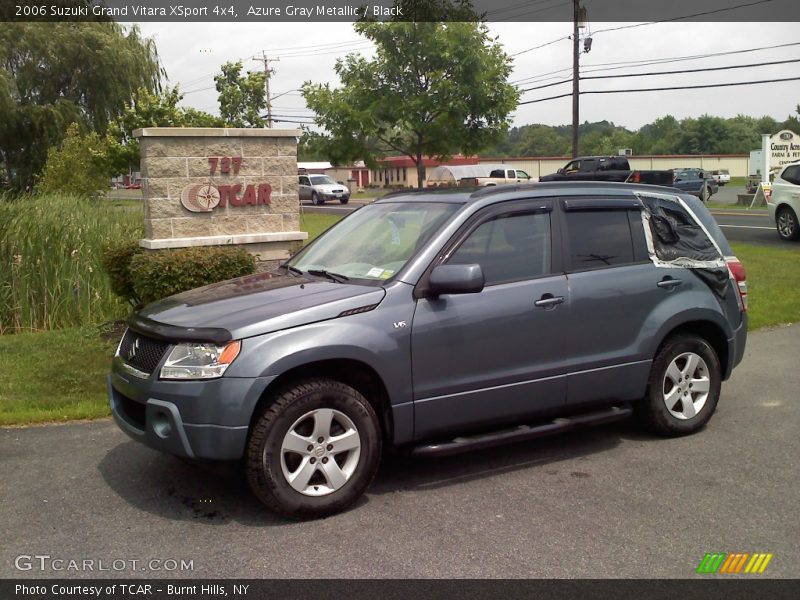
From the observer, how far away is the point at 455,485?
508 cm

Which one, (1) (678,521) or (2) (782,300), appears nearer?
(1) (678,521)

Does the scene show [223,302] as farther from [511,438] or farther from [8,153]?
[8,153]

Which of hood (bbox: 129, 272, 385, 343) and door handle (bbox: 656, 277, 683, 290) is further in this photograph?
door handle (bbox: 656, 277, 683, 290)

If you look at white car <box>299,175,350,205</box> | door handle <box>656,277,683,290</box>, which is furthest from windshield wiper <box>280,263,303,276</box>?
white car <box>299,175,350,205</box>

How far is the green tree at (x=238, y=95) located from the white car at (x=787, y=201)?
1861cm

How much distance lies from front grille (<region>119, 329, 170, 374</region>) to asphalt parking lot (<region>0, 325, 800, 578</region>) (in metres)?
0.70

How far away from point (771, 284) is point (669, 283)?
7.77 meters

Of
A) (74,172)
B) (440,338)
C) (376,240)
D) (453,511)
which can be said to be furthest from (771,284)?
(74,172)

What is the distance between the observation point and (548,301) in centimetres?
527

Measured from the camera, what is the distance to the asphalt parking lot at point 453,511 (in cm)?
402

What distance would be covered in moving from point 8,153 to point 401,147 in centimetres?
1668

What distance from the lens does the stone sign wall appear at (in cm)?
983

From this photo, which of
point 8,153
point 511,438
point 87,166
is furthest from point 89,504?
point 8,153

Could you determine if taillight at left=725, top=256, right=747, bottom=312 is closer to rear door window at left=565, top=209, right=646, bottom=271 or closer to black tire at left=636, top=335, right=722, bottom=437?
black tire at left=636, top=335, right=722, bottom=437
